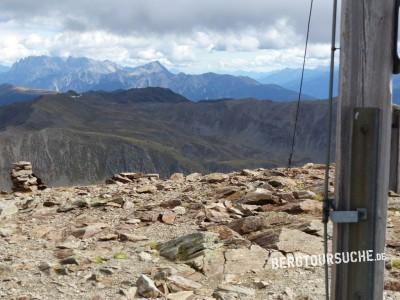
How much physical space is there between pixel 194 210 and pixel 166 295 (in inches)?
238

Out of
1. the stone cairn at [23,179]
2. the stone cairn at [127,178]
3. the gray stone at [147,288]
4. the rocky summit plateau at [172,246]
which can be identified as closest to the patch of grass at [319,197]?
the rocky summit plateau at [172,246]

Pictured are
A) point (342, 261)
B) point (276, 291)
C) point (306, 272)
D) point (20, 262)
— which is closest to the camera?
point (342, 261)

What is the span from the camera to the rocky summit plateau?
7840 mm

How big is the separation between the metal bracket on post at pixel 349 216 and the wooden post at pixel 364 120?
0.15 ft

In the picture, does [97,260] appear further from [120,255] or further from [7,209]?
[7,209]

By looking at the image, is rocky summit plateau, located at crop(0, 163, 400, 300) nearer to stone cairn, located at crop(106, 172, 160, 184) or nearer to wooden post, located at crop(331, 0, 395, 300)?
wooden post, located at crop(331, 0, 395, 300)

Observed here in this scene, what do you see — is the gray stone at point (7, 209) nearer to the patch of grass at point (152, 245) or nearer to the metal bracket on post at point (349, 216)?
the patch of grass at point (152, 245)

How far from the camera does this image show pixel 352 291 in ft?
12.7

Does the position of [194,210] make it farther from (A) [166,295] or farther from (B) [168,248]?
(A) [166,295]

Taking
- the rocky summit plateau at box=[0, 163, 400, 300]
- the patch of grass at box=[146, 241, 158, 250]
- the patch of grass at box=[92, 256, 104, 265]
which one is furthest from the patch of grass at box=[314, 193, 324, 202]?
the patch of grass at box=[92, 256, 104, 265]

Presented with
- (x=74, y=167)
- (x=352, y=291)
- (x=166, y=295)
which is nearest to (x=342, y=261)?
(x=352, y=291)

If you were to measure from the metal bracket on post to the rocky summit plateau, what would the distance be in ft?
12.9

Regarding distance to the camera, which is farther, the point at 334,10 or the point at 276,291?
the point at 276,291

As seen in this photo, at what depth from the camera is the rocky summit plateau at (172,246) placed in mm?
7840
